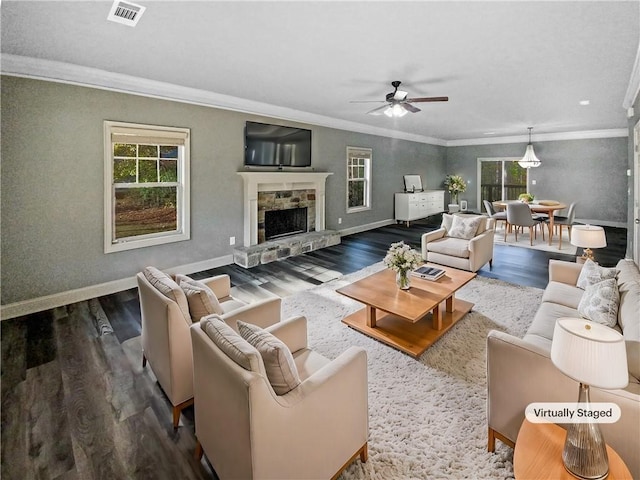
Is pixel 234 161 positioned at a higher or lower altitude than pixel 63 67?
lower

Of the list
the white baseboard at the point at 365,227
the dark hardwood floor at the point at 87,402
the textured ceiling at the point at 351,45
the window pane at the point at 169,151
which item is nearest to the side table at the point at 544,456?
the dark hardwood floor at the point at 87,402

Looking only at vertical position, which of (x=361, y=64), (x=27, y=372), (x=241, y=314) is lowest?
(x=27, y=372)

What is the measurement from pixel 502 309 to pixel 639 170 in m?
2.60

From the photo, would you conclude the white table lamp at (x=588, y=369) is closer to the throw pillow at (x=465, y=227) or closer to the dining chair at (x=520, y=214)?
the throw pillow at (x=465, y=227)

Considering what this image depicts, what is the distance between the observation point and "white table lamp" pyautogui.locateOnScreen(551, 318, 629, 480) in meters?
1.08

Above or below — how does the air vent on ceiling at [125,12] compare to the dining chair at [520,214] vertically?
above

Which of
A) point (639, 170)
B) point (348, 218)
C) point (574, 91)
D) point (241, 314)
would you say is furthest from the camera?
point (348, 218)

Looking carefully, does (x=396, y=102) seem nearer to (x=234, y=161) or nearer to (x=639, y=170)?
(x=234, y=161)

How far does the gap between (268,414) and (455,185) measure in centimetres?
1128

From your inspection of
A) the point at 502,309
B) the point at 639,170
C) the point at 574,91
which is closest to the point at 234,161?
the point at 502,309

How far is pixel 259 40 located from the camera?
2.96 metres

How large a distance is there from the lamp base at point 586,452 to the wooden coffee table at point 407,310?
1.45m

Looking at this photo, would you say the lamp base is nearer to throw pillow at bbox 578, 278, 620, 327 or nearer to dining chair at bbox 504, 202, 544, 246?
throw pillow at bbox 578, 278, 620, 327

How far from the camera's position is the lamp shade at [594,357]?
1.08m
